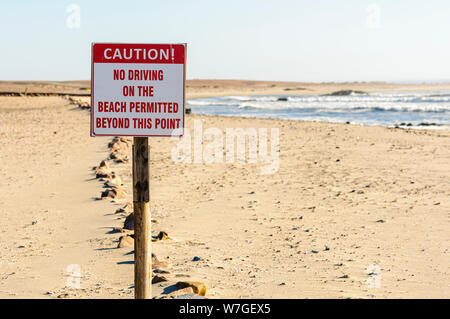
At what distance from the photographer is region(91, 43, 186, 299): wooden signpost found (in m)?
3.60

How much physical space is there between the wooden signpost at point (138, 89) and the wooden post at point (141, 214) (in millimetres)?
222

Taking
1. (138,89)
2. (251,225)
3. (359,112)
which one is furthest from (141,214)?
(359,112)

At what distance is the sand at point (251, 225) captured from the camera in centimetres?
538

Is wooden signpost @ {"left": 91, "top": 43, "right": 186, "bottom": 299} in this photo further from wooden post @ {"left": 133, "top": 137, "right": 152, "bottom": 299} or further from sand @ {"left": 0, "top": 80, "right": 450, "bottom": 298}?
sand @ {"left": 0, "top": 80, "right": 450, "bottom": 298}

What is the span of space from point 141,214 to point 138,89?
921 millimetres

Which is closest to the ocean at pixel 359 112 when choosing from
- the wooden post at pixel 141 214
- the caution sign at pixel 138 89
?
the wooden post at pixel 141 214

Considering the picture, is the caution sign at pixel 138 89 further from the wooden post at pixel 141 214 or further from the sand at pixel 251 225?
the sand at pixel 251 225

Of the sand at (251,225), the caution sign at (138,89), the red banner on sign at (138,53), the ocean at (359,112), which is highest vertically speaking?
the ocean at (359,112)

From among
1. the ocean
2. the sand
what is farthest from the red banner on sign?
the ocean

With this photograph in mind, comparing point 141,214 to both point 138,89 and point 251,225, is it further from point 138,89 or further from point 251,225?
point 251,225

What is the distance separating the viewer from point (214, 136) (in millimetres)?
18391

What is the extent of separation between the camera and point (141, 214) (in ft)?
12.9
